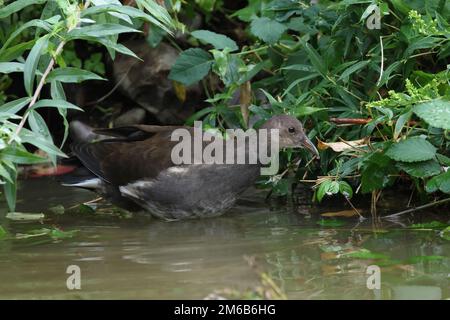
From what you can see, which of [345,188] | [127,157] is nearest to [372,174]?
[345,188]

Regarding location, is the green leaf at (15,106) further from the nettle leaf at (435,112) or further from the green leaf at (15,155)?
the nettle leaf at (435,112)

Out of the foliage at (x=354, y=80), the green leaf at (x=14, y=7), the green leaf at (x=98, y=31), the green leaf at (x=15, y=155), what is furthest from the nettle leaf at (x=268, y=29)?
the green leaf at (x=15, y=155)

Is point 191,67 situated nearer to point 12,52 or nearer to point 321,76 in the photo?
point 321,76

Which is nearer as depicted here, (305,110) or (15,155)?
(15,155)

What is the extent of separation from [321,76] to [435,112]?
1263mm

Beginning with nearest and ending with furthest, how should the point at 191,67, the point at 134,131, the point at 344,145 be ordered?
the point at 344,145
the point at 191,67
the point at 134,131

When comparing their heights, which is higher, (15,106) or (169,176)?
(15,106)

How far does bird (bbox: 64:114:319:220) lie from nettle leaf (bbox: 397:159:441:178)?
2.95 ft

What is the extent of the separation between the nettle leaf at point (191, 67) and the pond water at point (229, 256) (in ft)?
3.34

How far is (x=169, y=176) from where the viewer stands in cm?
651

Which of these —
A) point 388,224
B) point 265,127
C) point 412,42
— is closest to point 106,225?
point 265,127

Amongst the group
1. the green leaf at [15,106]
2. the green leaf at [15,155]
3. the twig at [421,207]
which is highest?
the green leaf at [15,106]

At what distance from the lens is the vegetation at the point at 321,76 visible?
5055 millimetres

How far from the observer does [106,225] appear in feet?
20.6
